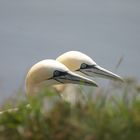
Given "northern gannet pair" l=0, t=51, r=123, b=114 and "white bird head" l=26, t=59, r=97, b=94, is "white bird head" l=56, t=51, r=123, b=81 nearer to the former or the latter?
"northern gannet pair" l=0, t=51, r=123, b=114

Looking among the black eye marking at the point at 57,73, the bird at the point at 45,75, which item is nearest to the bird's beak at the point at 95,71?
the bird at the point at 45,75

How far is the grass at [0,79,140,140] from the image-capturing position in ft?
12.7

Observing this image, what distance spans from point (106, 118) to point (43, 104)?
21.4 inches

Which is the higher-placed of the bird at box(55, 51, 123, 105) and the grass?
the grass

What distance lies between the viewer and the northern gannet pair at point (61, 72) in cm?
1151

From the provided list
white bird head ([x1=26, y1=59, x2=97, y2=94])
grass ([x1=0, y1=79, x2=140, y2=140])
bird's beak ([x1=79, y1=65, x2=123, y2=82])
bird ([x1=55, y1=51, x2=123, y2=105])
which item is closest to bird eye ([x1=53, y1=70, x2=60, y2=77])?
white bird head ([x1=26, y1=59, x2=97, y2=94])

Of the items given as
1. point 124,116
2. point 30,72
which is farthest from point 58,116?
point 30,72

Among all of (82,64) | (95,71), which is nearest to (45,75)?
(82,64)

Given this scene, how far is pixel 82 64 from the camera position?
1516 centimetres

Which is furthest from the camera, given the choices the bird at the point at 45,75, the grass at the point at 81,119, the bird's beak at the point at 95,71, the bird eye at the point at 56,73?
the bird's beak at the point at 95,71

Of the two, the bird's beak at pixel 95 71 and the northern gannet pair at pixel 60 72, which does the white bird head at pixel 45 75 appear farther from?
the bird's beak at pixel 95 71

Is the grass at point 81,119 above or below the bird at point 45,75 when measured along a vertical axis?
above

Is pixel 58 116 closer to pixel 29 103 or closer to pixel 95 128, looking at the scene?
pixel 95 128

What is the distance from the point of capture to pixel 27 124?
418cm
